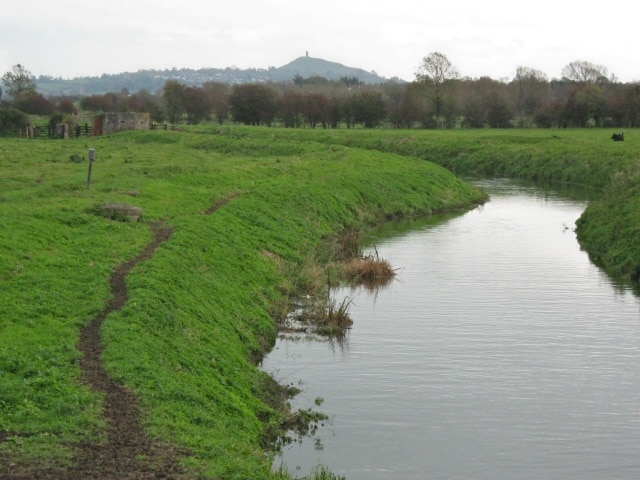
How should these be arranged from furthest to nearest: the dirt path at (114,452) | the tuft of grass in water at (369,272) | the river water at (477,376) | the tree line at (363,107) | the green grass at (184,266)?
1. the tree line at (363,107)
2. the tuft of grass in water at (369,272)
3. the river water at (477,376)
4. the green grass at (184,266)
5. the dirt path at (114,452)

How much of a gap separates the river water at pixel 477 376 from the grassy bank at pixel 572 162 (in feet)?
9.34

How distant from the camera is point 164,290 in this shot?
20.4 m

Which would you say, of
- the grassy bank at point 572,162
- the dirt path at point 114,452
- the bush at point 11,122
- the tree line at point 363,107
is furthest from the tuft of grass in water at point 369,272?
the tree line at point 363,107

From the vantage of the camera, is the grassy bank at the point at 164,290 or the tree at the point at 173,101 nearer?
the grassy bank at the point at 164,290

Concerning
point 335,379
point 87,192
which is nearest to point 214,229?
point 87,192

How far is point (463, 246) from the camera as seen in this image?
37.0 metres

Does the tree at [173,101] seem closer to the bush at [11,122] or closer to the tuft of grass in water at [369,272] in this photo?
the bush at [11,122]

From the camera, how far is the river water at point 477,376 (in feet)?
50.3

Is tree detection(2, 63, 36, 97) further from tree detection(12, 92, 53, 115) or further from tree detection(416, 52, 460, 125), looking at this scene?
tree detection(416, 52, 460, 125)

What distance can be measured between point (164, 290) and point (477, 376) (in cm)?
709

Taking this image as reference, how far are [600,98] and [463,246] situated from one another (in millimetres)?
66791

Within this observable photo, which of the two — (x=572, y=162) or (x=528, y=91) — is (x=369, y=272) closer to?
(x=572, y=162)

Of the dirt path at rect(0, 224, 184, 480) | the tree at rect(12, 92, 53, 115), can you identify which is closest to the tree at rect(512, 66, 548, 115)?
the tree at rect(12, 92, 53, 115)

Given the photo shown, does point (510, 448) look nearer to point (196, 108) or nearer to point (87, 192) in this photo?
point (87, 192)
